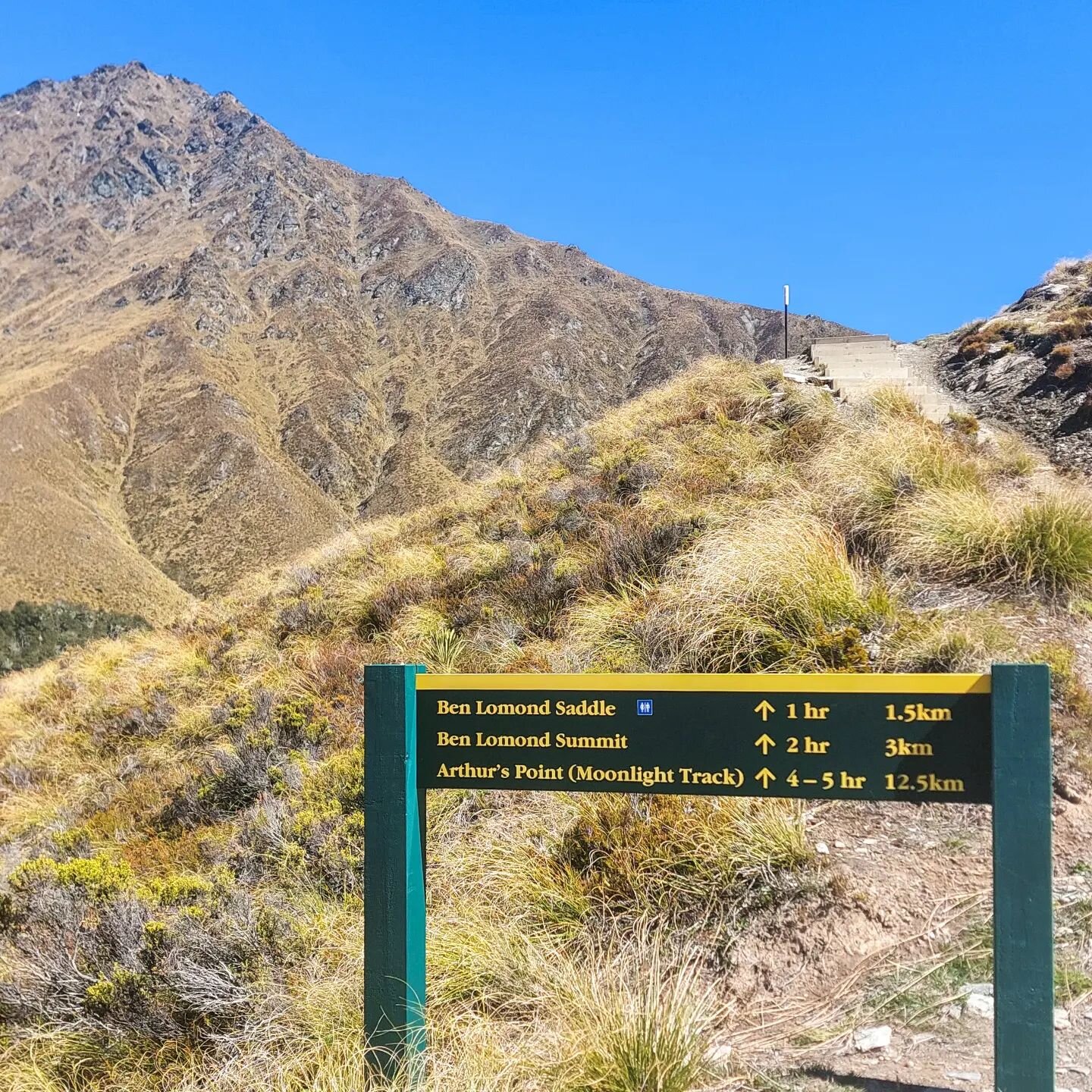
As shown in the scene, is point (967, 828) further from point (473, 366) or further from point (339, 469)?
point (473, 366)

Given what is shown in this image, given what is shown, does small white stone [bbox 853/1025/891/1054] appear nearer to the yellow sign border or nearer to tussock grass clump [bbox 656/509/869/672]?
the yellow sign border

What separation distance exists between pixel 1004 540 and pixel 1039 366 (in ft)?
31.6

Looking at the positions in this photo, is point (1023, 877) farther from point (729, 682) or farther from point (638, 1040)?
point (638, 1040)

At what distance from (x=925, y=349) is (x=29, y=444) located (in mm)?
90782

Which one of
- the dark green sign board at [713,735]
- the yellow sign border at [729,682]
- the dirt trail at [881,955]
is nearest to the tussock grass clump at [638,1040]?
the dirt trail at [881,955]

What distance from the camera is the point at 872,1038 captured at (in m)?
2.77

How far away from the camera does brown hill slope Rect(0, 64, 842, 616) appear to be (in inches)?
3329

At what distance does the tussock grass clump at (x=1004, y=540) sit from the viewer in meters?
5.28

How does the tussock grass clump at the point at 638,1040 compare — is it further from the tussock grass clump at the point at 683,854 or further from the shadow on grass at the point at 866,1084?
the tussock grass clump at the point at 683,854

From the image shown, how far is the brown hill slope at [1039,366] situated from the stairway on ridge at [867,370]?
908 mm

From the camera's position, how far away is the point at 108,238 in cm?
19275

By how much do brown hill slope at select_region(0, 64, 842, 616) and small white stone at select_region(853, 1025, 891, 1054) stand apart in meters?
63.1

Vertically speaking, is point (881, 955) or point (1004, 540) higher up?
point (1004, 540)

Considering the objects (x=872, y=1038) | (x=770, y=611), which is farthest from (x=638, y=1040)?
(x=770, y=611)
